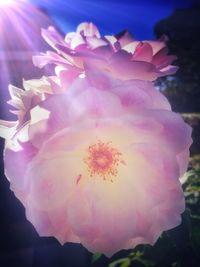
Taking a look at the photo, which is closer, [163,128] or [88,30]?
[163,128]

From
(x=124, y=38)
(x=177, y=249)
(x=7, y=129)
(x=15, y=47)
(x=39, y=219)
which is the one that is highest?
(x=15, y=47)

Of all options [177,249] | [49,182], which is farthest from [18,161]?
[177,249]

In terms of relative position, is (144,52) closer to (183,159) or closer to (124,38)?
(124,38)

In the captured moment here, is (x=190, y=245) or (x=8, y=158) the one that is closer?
(x=8, y=158)

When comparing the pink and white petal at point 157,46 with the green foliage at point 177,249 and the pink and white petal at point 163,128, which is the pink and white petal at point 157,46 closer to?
the pink and white petal at point 163,128

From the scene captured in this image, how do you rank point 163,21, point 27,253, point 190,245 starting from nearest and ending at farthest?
point 190,245 → point 27,253 → point 163,21

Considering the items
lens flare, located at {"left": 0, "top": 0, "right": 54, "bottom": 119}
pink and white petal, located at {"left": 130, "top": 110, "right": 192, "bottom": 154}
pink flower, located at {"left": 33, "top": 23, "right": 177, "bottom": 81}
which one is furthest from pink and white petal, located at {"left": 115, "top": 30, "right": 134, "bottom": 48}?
lens flare, located at {"left": 0, "top": 0, "right": 54, "bottom": 119}

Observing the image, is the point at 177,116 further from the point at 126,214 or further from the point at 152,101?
the point at 126,214

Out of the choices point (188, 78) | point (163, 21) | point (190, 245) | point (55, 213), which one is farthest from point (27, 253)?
point (163, 21)
